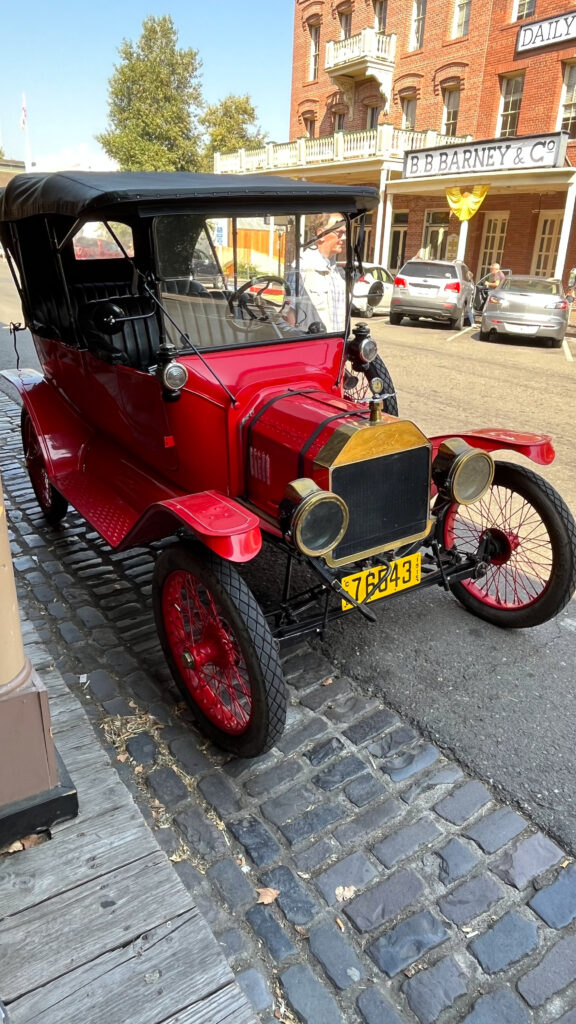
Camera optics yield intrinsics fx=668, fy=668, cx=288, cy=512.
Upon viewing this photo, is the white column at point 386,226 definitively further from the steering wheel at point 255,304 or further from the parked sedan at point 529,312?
the steering wheel at point 255,304

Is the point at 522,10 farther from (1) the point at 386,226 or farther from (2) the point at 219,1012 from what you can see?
(2) the point at 219,1012

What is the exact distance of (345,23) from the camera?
88.2 feet

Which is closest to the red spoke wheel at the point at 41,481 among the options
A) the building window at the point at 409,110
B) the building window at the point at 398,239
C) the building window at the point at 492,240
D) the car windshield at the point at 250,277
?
the car windshield at the point at 250,277

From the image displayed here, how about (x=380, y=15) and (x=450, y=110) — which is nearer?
(x=450, y=110)

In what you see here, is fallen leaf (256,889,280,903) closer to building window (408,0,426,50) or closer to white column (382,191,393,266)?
white column (382,191,393,266)

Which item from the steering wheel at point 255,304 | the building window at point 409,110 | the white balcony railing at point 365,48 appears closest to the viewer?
the steering wheel at point 255,304

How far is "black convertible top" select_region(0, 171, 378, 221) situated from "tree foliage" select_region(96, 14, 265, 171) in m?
35.8

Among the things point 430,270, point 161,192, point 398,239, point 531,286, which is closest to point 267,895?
point 161,192

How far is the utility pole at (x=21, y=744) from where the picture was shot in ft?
6.65

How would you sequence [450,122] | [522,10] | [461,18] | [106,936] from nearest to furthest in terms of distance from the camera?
[106,936]
[522,10]
[461,18]
[450,122]

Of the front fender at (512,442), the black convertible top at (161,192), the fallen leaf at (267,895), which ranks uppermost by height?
the black convertible top at (161,192)

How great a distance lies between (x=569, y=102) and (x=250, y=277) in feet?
67.5

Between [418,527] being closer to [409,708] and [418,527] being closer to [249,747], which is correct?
[409,708]

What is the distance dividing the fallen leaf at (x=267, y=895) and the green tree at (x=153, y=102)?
38629mm
